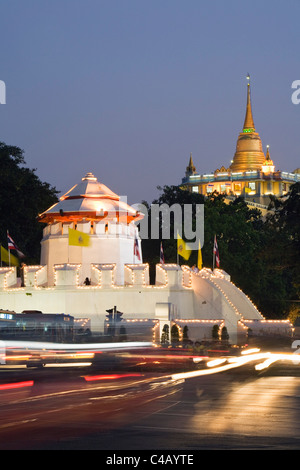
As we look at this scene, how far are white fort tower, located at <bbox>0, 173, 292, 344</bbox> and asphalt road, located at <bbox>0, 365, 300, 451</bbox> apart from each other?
747 inches

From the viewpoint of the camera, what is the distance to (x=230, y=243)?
69.4 metres

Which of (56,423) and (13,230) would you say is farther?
(13,230)

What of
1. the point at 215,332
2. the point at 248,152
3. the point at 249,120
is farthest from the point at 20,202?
the point at 249,120

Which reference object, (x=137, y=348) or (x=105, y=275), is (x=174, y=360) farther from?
(x=105, y=275)

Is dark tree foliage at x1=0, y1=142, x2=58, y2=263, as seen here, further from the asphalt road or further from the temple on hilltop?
the temple on hilltop

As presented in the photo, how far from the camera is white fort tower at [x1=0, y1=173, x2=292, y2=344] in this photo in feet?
136

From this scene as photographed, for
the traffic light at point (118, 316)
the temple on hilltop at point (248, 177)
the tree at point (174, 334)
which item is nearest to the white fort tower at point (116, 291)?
the tree at point (174, 334)

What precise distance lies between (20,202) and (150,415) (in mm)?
47618

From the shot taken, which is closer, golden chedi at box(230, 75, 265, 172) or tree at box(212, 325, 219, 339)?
tree at box(212, 325, 219, 339)

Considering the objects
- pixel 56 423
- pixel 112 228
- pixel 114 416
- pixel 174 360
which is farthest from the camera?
pixel 112 228

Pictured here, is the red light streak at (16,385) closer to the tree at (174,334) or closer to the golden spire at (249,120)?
the tree at (174,334)

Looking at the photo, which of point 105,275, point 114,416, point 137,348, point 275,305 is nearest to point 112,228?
point 105,275

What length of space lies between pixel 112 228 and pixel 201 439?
113 ft

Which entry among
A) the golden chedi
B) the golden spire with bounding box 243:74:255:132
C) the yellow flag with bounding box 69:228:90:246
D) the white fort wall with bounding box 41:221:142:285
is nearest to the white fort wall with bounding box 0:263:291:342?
the yellow flag with bounding box 69:228:90:246
